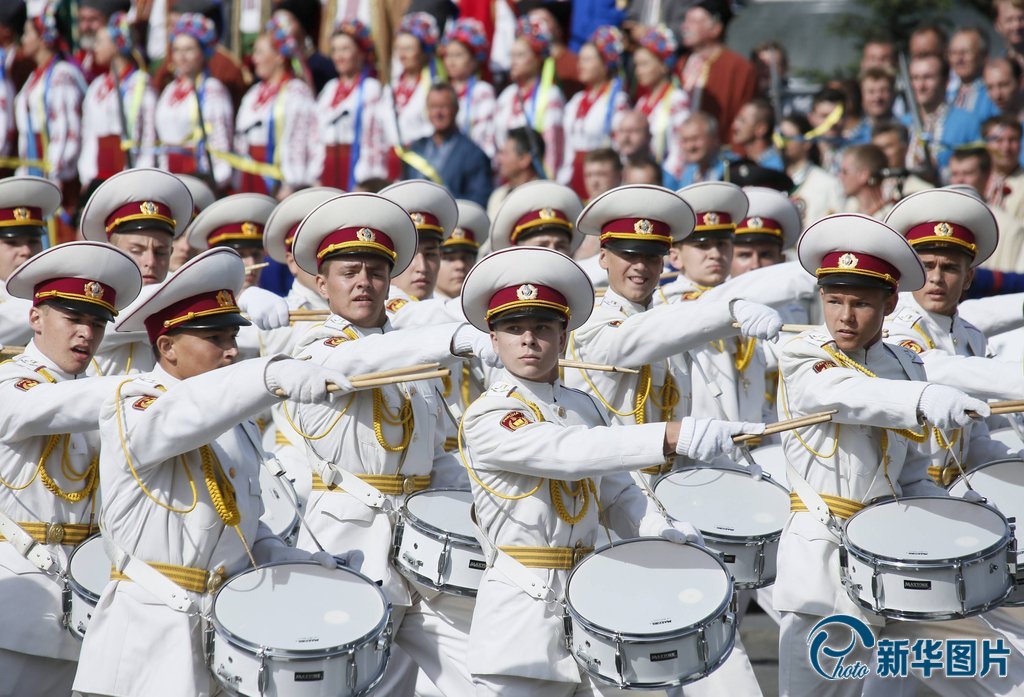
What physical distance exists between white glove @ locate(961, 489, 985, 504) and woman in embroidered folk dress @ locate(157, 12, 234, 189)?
9721 millimetres

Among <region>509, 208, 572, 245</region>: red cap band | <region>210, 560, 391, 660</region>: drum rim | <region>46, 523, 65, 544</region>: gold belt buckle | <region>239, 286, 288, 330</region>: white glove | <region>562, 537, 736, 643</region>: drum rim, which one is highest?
<region>509, 208, 572, 245</region>: red cap band

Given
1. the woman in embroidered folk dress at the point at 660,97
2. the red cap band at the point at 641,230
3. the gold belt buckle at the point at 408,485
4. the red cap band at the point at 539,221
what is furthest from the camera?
the woman in embroidered folk dress at the point at 660,97

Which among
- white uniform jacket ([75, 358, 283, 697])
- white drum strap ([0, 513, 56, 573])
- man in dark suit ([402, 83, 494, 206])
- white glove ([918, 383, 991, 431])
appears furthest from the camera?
man in dark suit ([402, 83, 494, 206])

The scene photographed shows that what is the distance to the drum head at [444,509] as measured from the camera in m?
6.21

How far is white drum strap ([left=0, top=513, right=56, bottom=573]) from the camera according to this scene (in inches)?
241

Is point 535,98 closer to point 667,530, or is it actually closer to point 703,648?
point 667,530

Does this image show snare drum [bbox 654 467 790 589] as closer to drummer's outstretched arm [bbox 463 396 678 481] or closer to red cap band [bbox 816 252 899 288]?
red cap band [bbox 816 252 899 288]

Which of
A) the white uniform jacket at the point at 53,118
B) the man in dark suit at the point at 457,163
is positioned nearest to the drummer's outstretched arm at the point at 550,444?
the man in dark suit at the point at 457,163

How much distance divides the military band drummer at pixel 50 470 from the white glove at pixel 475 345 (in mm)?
1290

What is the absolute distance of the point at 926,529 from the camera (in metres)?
5.75

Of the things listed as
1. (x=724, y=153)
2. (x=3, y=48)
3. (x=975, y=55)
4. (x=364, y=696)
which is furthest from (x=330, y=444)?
(x=3, y=48)

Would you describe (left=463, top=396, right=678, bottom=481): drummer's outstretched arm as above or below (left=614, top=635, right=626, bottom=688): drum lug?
above

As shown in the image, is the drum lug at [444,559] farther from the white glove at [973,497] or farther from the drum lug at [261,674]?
the white glove at [973,497]

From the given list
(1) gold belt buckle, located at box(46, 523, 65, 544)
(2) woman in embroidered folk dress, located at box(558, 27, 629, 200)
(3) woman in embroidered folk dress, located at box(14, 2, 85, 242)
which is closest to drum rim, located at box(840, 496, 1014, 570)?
(1) gold belt buckle, located at box(46, 523, 65, 544)
